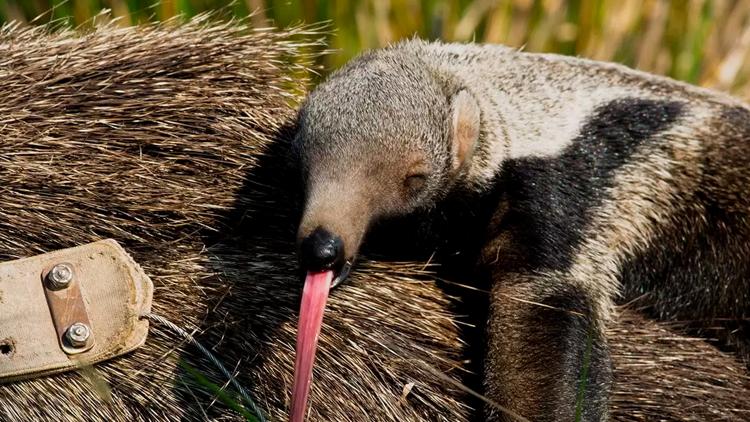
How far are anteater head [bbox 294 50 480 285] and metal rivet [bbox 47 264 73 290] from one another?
2.37ft

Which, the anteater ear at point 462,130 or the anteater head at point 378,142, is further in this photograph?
the anteater ear at point 462,130

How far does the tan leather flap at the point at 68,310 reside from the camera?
3078mm

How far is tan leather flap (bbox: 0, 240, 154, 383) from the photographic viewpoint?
308cm

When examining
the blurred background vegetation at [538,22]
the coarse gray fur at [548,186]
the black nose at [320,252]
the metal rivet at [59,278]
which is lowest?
the blurred background vegetation at [538,22]

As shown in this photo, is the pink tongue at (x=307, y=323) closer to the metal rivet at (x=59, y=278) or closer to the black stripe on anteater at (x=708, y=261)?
the metal rivet at (x=59, y=278)

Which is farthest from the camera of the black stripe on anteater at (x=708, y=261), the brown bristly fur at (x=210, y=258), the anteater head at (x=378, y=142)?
the black stripe on anteater at (x=708, y=261)

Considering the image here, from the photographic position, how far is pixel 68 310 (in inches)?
122

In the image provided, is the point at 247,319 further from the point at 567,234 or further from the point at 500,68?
the point at 500,68

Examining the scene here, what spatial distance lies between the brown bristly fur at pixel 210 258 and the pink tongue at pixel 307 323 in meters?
0.43

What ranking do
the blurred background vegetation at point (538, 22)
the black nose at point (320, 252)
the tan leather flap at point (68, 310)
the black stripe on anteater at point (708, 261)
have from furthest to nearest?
the blurred background vegetation at point (538, 22) < the black stripe on anteater at point (708, 261) < the tan leather flap at point (68, 310) < the black nose at point (320, 252)

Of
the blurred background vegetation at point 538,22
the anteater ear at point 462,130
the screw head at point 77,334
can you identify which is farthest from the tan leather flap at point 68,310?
the blurred background vegetation at point 538,22

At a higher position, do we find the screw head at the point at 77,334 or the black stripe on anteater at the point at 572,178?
the screw head at the point at 77,334

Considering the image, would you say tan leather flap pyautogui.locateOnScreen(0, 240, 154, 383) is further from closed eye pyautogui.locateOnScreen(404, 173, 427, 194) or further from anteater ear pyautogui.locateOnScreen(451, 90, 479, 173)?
anteater ear pyautogui.locateOnScreen(451, 90, 479, 173)

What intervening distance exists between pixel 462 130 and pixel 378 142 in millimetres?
420
